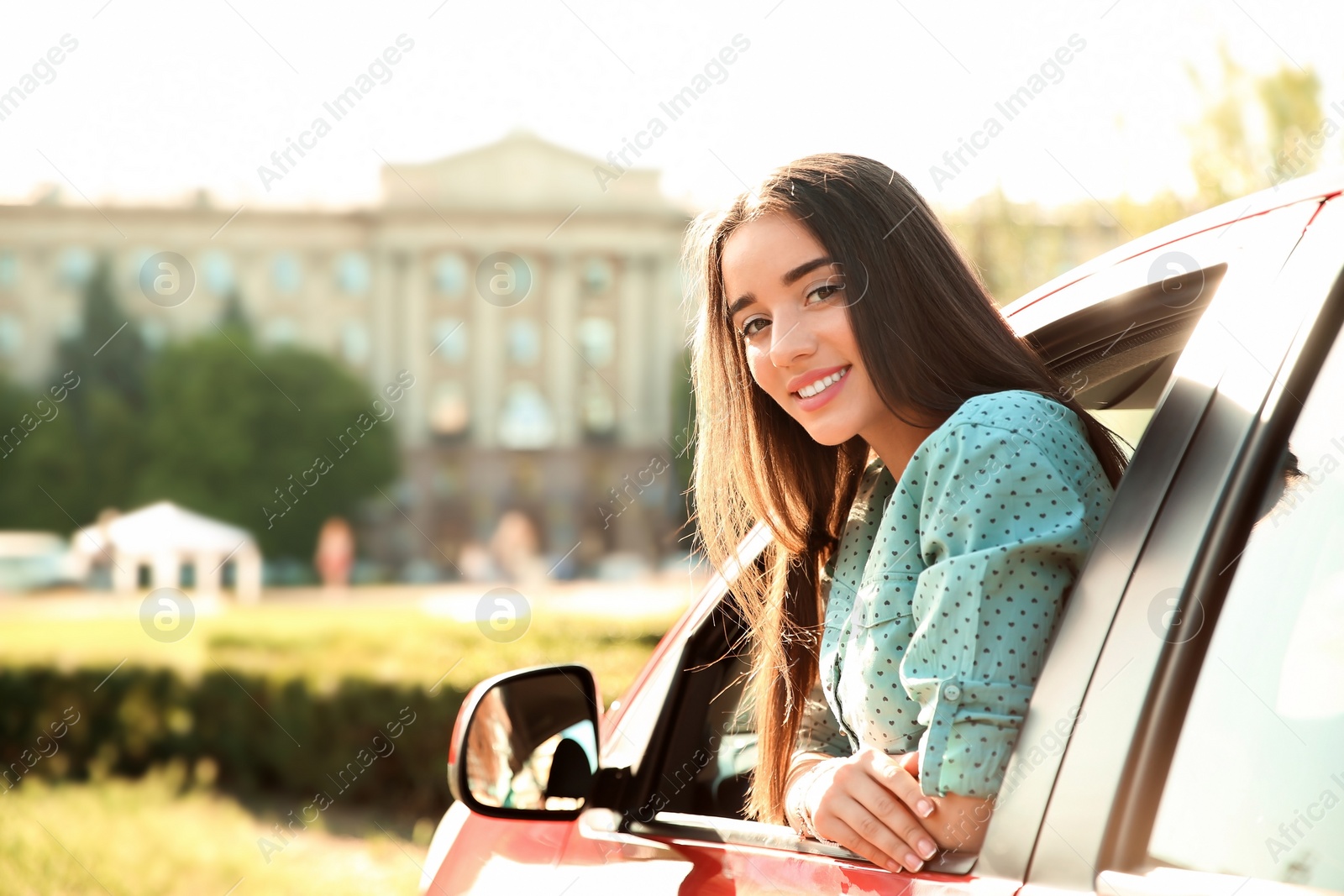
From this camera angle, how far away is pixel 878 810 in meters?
1.28

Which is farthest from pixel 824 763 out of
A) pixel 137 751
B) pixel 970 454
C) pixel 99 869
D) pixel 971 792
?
pixel 137 751

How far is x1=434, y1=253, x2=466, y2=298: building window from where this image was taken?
62.6 m

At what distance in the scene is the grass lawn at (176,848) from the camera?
6.68 metres

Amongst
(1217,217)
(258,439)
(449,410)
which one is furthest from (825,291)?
(449,410)

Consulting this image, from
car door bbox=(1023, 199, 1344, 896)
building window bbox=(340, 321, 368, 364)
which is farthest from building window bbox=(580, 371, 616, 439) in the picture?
car door bbox=(1023, 199, 1344, 896)

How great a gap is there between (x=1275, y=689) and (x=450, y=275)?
210ft

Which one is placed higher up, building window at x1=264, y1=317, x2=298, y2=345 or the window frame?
building window at x1=264, y1=317, x2=298, y2=345

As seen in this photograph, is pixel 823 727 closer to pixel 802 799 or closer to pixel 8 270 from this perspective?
pixel 802 799

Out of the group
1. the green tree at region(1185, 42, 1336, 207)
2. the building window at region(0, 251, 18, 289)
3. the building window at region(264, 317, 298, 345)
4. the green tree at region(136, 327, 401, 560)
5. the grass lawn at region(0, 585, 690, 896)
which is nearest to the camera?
the grass lawn at region(0, 585, 690, 896)

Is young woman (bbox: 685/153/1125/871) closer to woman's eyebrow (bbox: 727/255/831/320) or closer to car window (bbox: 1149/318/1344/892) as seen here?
woman's eyebrow (bbox: 727/255/831/320)

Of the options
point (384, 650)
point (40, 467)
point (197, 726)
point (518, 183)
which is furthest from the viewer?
point (518, 183)

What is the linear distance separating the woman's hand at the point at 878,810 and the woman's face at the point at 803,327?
0.51m

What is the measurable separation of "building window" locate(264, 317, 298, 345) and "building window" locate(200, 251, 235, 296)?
2794 millimetres

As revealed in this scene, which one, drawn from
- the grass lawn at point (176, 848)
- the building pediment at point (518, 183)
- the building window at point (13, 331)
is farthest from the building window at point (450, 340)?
the grass lawn at point (176, 848)
